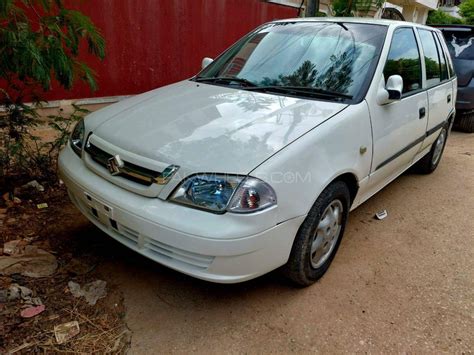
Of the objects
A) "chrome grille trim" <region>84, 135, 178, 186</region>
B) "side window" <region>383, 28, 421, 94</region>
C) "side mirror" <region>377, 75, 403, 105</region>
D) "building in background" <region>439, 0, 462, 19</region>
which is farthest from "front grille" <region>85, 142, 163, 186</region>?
"building in background" <region>439, 0, 462, 19</region>

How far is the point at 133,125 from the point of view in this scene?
2.30 metres

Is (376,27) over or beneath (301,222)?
over

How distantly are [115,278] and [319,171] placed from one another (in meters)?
1.47

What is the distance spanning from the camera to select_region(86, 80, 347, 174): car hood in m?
1.94

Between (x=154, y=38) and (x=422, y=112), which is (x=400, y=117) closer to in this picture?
(x=422, y=112)

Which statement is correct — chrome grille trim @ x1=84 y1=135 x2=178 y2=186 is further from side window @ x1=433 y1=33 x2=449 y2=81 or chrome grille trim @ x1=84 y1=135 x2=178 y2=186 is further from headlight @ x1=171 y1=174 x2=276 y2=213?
side window @ x1=433 y1=33 x2=449 y2=81

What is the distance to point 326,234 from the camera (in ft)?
7.87

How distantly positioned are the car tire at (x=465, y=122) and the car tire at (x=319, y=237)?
554cm

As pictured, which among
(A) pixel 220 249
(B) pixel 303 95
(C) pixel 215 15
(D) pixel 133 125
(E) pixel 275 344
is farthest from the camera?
(C) pixel 215 15

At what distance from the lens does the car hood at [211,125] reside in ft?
6.36

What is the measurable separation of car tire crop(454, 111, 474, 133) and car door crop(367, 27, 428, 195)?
3.99 meters

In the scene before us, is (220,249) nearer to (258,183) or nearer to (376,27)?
(258,183)

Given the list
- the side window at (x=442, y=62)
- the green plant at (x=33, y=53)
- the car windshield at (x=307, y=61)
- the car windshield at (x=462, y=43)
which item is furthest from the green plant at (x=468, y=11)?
the green plant at (x=33, y=53)

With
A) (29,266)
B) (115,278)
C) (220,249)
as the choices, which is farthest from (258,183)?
(29,266)
